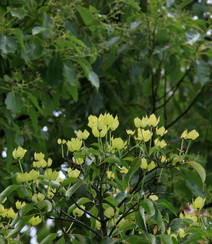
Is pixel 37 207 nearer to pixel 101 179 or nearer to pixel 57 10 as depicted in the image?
pixel 101 179

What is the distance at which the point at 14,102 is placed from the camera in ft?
4.93

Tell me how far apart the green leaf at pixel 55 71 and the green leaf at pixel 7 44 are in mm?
197

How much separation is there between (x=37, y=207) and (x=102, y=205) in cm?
17

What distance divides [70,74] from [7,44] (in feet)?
0.98

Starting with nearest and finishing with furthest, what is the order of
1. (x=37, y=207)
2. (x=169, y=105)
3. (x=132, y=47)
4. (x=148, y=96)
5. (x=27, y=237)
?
(x=37, y=207)
(x=132, y=47)
(x=148, y=96)
(x=27, y=237)
(x=169, y=105)

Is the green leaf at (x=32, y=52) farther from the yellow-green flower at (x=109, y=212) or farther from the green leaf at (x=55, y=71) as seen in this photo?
the yellow-green flower at (x=109, y=212)

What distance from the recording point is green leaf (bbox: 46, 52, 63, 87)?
5.36 feet

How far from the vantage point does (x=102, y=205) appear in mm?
858

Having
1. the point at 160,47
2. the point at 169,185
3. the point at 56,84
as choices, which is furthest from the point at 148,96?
the point at 56,84

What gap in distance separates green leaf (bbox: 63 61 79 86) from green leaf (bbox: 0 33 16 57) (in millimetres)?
251

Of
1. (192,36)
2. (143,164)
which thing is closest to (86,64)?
(192,36)

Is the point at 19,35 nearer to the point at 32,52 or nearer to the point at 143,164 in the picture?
the point at 32,52

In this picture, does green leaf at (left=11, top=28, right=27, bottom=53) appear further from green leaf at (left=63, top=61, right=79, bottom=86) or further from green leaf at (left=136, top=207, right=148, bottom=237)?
green leaf at (left=136, top=207, right=148, bottom=237)

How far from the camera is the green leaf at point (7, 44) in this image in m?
1.48
